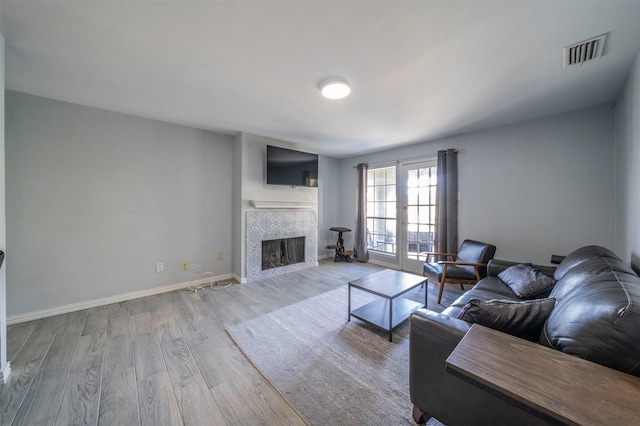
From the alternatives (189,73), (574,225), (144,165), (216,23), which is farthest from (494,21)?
(144,165)

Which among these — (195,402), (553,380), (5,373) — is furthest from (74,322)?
(553,380)

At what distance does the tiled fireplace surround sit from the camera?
362 centimetres

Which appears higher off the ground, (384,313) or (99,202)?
(99,202)

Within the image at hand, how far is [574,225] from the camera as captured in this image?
8.86 feet

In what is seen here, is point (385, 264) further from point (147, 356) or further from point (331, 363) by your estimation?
point (147, 356)

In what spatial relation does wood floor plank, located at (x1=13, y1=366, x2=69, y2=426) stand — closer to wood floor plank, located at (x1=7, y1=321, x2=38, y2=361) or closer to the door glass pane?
wood floor plank, located at (x1=7, y1=321, x2=38, y2=361)

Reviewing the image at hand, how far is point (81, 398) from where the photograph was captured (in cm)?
144

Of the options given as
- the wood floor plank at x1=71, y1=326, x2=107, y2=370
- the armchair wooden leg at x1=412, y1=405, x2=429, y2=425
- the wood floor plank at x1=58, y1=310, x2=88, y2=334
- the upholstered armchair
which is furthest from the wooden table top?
the wood floor plank at x1=58, y1=310, x2=88, y2=334

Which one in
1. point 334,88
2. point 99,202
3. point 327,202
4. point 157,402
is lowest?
point 157,402

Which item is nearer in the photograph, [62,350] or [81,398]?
[81,398]

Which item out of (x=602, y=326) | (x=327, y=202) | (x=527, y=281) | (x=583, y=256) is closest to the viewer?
(x=602, y=326)

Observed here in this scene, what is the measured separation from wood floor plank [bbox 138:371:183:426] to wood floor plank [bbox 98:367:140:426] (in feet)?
0.11

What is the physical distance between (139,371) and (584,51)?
13.2 ft

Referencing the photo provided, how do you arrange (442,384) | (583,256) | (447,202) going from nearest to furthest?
(442,384) → (583,256) → (447,202)
